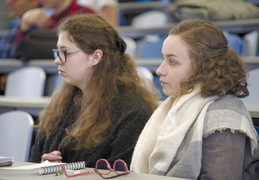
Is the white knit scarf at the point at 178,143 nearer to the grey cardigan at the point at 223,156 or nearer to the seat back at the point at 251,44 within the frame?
the grey cardigan at the point at 223,156

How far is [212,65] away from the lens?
1580 millimetres

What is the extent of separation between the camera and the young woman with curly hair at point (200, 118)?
A: 4.81 ft

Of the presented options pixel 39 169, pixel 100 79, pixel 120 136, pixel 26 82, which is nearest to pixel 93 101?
pixel 100 79

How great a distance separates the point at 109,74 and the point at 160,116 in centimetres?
52

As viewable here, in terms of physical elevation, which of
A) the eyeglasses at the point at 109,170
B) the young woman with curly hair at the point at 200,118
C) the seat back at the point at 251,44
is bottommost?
the eyeglasses at the point at 109,170

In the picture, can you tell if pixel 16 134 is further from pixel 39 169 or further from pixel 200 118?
pixel 200 118

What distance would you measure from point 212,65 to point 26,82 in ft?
7.33

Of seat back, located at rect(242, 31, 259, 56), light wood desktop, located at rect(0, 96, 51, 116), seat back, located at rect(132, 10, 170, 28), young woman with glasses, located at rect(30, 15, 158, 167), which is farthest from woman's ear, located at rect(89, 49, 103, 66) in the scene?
seat back, located at rect(132, 10, 170, 28)

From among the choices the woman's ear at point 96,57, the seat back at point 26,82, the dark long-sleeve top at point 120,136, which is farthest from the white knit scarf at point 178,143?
the seat back at point 26,82

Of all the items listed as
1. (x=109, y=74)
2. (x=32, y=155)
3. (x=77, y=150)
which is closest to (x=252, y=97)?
(x=109, y=74)

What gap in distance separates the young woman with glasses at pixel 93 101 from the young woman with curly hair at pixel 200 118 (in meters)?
0.31

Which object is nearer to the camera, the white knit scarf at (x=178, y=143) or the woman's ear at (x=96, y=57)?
the white knit scarf at (x=178, y=143)

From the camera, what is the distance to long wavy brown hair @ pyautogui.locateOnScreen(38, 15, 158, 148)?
2068 mm

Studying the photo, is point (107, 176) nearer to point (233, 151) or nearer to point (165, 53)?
point (233, 151)
